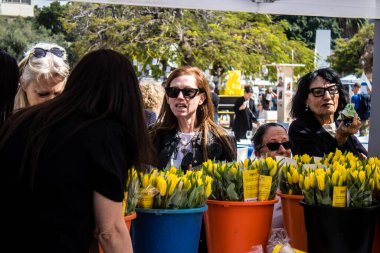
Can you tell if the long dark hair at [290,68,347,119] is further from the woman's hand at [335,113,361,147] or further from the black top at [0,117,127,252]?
the black top at [0,117,127,252]

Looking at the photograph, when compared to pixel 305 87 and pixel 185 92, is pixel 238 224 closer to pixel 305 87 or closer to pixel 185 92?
pixel 185 92

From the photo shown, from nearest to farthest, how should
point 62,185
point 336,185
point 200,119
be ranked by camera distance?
point 62,185 < point 336,185 < point 200,119

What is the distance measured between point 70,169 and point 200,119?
1.81 meters

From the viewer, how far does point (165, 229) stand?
2.09 meters

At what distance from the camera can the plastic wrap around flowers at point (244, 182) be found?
7.40 ft

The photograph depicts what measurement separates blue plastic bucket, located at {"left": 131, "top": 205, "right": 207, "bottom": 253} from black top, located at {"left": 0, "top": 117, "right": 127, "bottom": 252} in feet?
1.24

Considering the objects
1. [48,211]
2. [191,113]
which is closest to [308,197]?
[48,211]

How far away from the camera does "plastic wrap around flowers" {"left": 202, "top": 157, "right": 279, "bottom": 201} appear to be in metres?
2.26

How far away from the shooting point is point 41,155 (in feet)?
5.49

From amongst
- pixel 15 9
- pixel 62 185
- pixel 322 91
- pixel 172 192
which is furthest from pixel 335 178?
pixel 15 9

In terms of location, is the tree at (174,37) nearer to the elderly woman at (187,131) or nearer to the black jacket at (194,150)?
the elderly woman at (187,131)

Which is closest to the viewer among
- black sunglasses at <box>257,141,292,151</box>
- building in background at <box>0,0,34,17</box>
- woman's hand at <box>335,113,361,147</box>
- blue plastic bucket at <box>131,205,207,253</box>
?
blue plastic bucket at <box>131,205,207,253</box>

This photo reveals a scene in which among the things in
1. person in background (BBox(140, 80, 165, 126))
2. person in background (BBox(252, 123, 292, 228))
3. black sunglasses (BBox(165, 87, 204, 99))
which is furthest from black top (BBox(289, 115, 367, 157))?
person in background (BBox(140, 80, 165, 126))

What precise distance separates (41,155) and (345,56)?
33302mm
